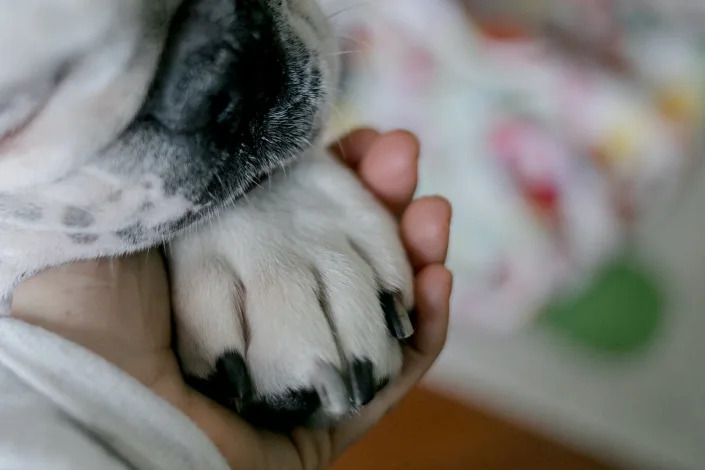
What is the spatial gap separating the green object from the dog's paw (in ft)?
3.67

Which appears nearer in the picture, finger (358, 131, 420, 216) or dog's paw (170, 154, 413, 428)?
dog's paw (170, 154, 413, 428)

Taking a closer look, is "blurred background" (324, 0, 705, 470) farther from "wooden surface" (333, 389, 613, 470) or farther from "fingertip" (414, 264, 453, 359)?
"fingertip" (414, 264, 453, 359)

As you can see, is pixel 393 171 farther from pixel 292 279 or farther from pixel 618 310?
pixel 618 310

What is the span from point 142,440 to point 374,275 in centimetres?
30

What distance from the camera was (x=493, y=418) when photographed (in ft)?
6.31

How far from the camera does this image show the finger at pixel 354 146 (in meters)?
1.05

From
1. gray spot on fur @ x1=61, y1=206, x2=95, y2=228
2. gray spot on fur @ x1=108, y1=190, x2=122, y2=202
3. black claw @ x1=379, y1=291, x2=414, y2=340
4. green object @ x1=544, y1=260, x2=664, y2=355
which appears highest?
gray spot on fur @ x1=108, y1=190, x2=122, y2=202

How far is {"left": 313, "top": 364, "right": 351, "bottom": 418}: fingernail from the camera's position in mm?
724

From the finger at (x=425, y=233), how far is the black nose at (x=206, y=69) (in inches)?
10.9

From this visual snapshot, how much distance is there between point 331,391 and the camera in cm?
73

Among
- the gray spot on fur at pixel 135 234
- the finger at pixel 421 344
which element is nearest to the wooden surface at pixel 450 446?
the finger at pixel 421 344

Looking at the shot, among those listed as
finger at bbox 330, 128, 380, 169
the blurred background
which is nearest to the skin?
finger at bbox 330, 128, 380, 169

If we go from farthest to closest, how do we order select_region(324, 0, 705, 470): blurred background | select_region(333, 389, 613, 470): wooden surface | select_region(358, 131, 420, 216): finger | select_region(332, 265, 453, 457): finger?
select_region(333, 389, 613, 470): wooden surface
select_region(324, 0, 705, 470): blurred background
select_region(358, 131, 420, 216): finger
select_region(332, 265, 453, 457): finger

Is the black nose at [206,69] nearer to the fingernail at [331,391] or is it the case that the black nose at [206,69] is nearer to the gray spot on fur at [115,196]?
the gray spot on fur at [115,196]
